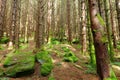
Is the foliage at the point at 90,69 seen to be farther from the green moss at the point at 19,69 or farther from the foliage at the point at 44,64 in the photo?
the green moss at the point at 19,69

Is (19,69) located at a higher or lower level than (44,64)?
lower

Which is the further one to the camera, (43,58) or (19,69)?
(43,58)

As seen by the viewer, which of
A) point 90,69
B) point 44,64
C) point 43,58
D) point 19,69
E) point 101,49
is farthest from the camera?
point 43,58

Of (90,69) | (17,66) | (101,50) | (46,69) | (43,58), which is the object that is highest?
(101,50)

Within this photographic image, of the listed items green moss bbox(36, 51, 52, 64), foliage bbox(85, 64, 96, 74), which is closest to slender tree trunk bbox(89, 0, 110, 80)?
foliage bbox(85, 64, 96, 74)

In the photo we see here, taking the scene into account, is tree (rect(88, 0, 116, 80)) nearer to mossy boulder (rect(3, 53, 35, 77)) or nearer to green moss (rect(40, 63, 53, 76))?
Result: green moss (rect(40, 63, 53, 76))

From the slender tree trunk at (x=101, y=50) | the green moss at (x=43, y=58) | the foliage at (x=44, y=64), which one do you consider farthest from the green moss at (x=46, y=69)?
the slender tree trunk at (x=101, y=50)

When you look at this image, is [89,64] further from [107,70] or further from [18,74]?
[107,70]

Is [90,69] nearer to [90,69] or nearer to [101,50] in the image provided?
[90,69]

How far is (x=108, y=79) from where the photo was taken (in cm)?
486

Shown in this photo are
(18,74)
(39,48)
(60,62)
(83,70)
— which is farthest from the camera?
(39,48)

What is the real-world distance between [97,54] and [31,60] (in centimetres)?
492

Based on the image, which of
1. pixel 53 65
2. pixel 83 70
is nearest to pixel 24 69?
pixel 53 65

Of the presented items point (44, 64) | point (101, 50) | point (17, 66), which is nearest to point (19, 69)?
point (17, 66)
